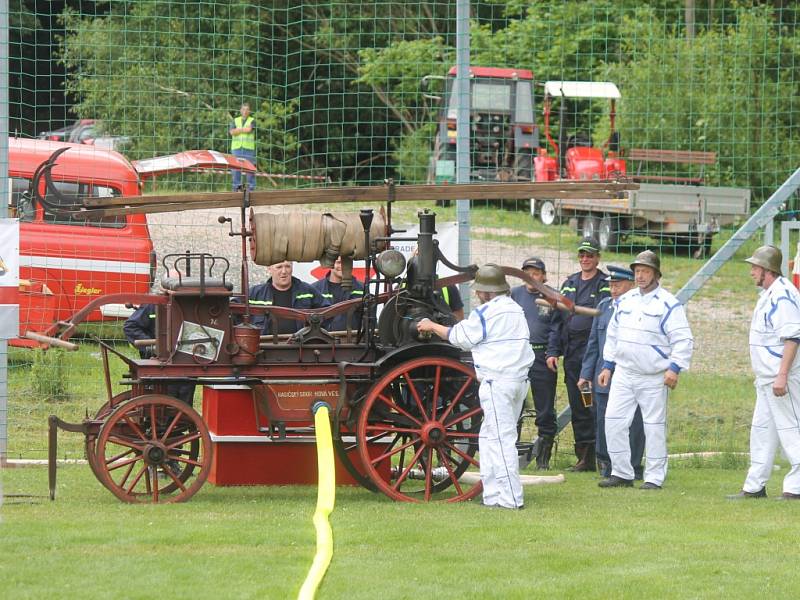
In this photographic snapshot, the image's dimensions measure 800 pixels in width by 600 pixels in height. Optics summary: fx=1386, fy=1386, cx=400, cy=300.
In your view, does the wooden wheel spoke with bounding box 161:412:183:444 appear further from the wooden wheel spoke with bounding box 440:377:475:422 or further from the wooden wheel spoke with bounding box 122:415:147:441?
the wooden wheel spoke with bounding box 440:377:475:422

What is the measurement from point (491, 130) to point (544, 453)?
8.10 metres

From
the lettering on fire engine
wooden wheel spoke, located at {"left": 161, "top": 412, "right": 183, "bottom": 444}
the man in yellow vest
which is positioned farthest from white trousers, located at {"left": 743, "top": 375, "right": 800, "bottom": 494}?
the lettering on fire engine

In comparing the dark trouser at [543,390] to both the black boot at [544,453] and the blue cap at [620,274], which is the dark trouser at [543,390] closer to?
the black boot at [544,453]

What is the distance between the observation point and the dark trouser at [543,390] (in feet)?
39.1

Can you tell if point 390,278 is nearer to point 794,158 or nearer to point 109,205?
point 109,205

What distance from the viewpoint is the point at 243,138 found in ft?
44.9

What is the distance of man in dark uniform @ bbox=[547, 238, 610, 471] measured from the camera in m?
11.8

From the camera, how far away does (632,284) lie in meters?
11.2

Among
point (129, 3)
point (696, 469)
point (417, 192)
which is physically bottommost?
point (696, 469)

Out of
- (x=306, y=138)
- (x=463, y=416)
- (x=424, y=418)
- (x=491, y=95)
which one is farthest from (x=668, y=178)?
(x=424, y=418)

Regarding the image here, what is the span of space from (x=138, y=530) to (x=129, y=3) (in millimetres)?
6655

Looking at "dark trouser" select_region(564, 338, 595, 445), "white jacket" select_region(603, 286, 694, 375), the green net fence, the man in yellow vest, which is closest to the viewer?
"white jacket" select_region(603, 286, 694, 375)

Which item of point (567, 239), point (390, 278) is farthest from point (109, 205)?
point (567, 239)

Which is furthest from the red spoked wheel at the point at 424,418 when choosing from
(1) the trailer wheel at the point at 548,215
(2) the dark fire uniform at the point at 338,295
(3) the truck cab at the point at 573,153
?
(3) the truck cab at the point at 573,153
